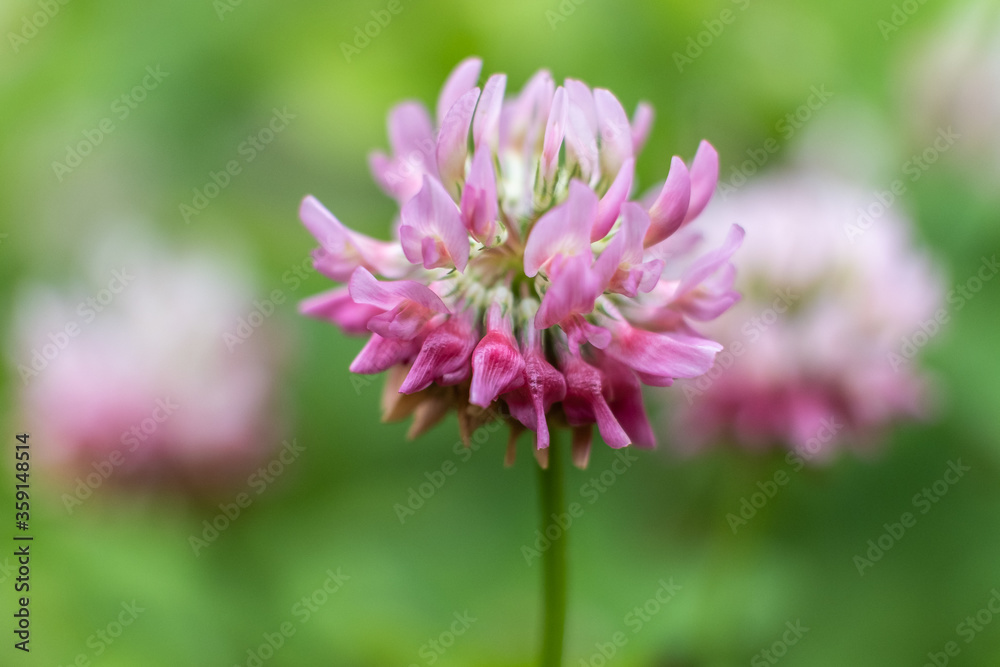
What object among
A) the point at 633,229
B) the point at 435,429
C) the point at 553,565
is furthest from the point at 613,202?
the point at 435,429

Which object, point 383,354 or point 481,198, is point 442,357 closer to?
point 383,354

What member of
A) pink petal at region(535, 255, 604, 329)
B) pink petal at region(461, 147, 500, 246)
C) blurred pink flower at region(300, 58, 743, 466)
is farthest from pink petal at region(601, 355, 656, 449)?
pink petal at region(461, 147, 500, 246)

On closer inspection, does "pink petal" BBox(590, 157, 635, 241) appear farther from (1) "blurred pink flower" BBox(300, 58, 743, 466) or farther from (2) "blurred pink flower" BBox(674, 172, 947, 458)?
(2) "blurred pink flower" BBox(674, 172, 947, 458)

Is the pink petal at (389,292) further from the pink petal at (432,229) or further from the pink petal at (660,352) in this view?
the pink petal at (660,352)

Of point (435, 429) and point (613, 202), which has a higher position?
point (613, 202)

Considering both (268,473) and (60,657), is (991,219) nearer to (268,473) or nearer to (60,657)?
(268,473)

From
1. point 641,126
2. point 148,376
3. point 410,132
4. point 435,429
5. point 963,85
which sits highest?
point 963,85
